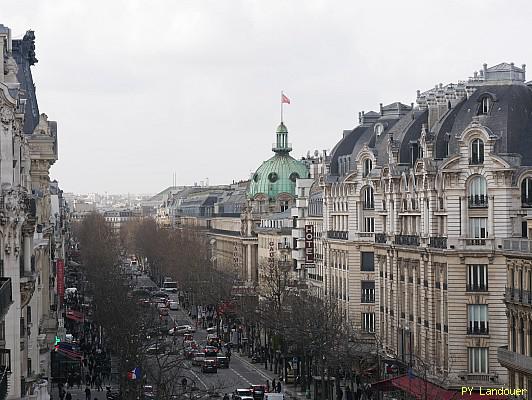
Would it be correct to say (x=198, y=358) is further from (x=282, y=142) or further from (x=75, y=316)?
(x=282, y=142)

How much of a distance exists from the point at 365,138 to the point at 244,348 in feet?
101

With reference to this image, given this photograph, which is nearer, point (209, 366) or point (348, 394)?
point (348, 394)

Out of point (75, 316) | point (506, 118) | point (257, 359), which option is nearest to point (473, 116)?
point (506, 118)

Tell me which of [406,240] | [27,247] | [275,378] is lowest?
[275,378]

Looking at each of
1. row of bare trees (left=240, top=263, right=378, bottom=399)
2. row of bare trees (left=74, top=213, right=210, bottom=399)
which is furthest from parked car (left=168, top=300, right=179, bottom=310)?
row of bare trees (left=240, top=263, right=378, bottom=399)

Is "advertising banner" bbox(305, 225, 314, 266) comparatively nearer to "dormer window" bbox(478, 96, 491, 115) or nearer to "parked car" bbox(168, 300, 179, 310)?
"dormer window" bbox(478, 96, 491, 115)

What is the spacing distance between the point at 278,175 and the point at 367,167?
3486 inches

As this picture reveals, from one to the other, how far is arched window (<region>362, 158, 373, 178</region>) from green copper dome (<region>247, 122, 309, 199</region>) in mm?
85214

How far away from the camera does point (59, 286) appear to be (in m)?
118

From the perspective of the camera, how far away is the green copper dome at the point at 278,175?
18900 cm

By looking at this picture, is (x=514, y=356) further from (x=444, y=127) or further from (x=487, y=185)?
(x=444, y=127)

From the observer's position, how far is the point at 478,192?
255ft

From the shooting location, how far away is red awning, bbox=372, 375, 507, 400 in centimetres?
7388

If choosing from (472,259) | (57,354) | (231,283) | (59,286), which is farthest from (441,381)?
(231,283)
